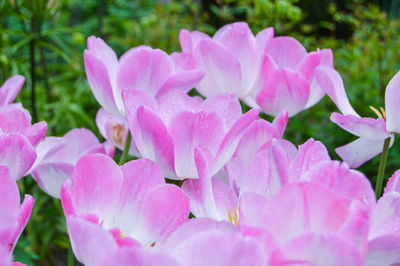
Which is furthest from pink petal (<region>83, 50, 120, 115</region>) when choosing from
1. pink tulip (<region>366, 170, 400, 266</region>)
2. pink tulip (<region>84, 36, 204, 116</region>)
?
pink tulip (<region>366, 170, 400, 266</region>)

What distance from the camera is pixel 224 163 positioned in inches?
14.5

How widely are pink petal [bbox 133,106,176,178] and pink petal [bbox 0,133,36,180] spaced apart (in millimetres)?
74

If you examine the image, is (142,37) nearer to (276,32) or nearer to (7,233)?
(276,32)

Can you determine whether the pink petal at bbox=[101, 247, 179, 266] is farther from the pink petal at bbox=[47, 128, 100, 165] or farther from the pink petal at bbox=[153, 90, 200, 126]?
the pink petal at bbox=[47, 128, 100, 165]

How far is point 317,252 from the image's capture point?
235 millimetres

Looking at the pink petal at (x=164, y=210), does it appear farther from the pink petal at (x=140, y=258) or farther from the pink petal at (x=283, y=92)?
the pink petal at (x=283, y=92)

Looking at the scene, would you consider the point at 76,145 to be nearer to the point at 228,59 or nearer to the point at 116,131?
the point at 116,131

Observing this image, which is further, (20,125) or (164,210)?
(20,125)

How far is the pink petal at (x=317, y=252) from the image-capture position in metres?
0.23

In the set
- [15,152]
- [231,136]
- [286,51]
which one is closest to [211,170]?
[231,136]

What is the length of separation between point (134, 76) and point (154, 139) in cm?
10

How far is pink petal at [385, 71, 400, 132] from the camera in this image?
404 millimetres

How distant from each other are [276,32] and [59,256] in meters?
0.99

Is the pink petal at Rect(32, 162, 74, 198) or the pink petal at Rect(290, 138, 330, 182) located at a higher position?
the pink petal at Rect(290, 138, 330, 182)
